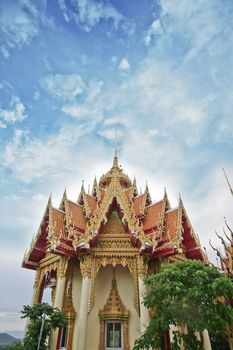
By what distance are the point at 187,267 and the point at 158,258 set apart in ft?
13.2

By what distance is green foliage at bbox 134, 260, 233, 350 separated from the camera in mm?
6980

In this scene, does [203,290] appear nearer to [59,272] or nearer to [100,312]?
[100,312]

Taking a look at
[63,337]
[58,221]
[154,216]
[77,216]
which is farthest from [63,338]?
[154,216]

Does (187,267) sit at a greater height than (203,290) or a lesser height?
greater

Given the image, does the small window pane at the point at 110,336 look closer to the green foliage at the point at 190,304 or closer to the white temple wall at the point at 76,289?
the white temple wall at the point at 76,289

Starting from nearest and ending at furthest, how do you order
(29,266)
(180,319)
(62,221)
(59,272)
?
(180,319) < (59,272) < (62,221) < (29,266)

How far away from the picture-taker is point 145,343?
767 cm

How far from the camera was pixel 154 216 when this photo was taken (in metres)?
14.6

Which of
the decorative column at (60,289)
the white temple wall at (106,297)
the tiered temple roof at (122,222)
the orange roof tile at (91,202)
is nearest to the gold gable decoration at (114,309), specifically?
the white temple wall at (106,297)

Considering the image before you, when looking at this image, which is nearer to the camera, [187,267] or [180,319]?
[180,319]

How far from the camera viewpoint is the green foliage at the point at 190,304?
6.98 m

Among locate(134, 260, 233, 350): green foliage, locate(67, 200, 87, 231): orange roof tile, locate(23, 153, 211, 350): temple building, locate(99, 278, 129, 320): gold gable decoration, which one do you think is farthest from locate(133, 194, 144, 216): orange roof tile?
locate(134, 260, 233, 350): green foliage

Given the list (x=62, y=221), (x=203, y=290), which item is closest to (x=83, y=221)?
(x=62, y=221)

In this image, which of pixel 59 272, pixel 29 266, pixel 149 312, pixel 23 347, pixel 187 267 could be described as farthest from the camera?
pixel 29 266
